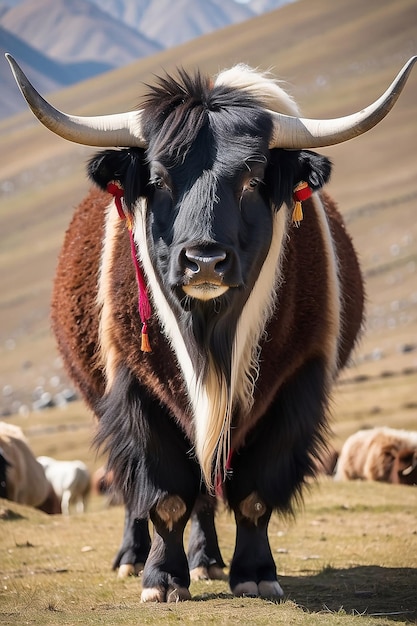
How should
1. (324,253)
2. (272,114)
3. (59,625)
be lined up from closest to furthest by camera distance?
(59,625), (272,114), (324,253)

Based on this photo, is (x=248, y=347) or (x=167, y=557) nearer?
(x=248, y=347)

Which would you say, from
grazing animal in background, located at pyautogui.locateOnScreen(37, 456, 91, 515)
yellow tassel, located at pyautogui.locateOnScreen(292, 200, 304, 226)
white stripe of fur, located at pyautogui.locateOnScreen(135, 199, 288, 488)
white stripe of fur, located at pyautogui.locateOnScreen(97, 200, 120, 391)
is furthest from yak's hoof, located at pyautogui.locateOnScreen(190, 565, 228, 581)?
grazing animal in background, located at pyautogui.locateOnScreen(37, 456, 91, 515)

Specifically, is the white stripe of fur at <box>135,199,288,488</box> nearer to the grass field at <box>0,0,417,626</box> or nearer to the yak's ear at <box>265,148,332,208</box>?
the yak's ear at <box>265,148,332,208</box>

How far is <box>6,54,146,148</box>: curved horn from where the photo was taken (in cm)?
632

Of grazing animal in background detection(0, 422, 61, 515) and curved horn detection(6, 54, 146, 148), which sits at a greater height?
curved horn detection(6, 54, 146, 148)

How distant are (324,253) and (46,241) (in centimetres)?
10613

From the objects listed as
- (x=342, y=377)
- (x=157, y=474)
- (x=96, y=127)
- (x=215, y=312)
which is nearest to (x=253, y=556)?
(x=157, y=474)

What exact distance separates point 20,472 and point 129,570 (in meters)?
7.01

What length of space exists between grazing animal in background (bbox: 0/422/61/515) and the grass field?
117 cm

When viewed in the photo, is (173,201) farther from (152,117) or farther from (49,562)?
(49,562)

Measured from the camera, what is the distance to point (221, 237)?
5777 mm

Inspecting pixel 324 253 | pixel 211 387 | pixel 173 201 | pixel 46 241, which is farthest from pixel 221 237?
pixel 46 241

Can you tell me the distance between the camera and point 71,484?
62.4ft

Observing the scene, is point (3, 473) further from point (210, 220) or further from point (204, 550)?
point (210, 220)
